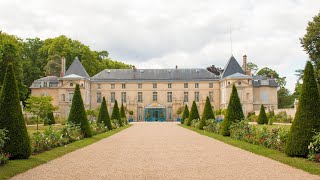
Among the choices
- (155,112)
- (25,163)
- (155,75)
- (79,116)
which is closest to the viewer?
(25,163)

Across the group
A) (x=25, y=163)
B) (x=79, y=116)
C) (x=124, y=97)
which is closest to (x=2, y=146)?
(x=25, y=163)

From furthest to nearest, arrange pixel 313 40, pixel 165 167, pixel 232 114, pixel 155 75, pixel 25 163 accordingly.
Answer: pixel 155 75
pixel 313 40
pixel 232 114
pixel 25 163
pixel 165 167

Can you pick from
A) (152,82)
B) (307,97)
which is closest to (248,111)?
(152,82)

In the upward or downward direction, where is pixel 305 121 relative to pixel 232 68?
downward

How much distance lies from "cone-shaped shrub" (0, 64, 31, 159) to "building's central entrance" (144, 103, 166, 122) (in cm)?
4098

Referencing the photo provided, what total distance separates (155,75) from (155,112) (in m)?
4.67

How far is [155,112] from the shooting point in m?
50.3

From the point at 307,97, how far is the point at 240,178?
3.41 meters

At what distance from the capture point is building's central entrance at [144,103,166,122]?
50.1 metres

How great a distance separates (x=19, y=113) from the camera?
29.8 feet

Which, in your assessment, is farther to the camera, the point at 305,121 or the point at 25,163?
the point at 305,121

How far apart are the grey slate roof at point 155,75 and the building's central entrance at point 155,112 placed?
3.39 meters

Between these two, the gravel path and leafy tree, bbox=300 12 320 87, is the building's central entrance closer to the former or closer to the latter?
leafy tree, bbox=300 12 320 87

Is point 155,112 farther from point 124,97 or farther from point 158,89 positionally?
point 124,97
